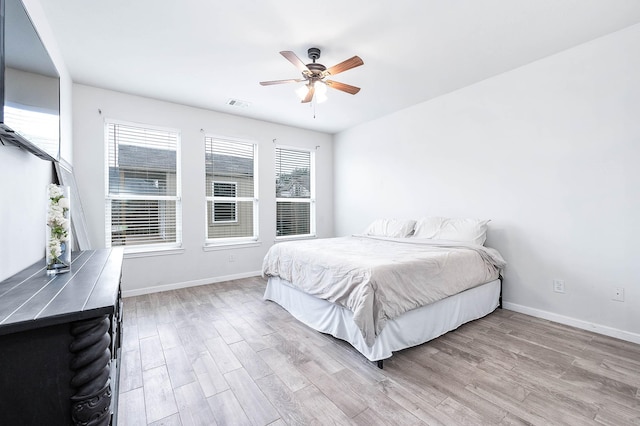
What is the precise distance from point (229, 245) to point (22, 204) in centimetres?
292

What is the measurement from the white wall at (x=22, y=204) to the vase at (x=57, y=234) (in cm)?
15

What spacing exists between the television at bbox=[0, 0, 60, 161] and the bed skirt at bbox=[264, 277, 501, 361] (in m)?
2.25

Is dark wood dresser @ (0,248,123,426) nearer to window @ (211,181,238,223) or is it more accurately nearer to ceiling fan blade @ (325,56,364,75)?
ceiling fan blade @ (325,56,364,75)

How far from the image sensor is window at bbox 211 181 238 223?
4.42m

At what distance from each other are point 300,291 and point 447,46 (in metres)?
2.77

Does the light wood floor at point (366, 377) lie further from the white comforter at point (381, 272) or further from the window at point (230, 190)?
the window at point (230, 190)

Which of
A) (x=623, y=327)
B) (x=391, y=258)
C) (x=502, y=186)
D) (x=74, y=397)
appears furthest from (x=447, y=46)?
(x=74, y=397)

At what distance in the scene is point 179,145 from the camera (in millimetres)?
4051

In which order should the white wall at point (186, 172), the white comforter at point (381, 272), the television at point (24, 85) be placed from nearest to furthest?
the television at point (24, 85) < the white comforter at point (381, 272) < the white wall at point (186, 172)

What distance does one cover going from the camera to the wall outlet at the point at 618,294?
97.7 inches

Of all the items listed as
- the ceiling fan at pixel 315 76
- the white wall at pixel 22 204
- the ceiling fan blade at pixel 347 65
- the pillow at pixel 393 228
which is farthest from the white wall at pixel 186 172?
the ceiling fan blade at pixel 347 65

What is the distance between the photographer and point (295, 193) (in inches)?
211

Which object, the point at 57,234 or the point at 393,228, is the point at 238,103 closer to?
the point at 393,228

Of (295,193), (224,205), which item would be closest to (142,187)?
(224,205)
